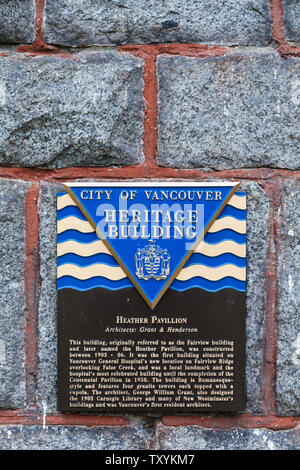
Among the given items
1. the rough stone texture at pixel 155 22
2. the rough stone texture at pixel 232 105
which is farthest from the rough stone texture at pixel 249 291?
the rough stone texture at pixel 155 22

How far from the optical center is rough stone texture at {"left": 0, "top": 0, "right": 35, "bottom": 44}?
5.73ft

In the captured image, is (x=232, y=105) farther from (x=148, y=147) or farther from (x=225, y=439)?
(x=225, y=439)

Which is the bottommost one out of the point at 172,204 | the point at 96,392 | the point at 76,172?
the point at 96,392

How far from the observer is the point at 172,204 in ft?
5.75

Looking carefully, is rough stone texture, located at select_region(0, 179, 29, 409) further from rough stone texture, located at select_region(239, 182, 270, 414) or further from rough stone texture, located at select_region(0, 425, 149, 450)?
rough stone texture, located at select_region(239, 182, 270, 414)

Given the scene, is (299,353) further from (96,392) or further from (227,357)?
(96,392)

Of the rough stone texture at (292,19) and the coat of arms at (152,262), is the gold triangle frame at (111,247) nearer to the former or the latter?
the coat of arms at (152,262)

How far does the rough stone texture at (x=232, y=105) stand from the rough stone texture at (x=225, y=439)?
1.00m

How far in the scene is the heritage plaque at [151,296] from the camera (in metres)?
1.75

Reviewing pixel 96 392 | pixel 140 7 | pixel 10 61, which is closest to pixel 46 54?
pixel 10 61

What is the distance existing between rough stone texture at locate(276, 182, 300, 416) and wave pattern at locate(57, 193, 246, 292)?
16cm

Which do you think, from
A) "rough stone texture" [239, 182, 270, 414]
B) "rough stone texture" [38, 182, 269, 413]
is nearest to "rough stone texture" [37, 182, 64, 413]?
"rough stone texture" [38, 182, 269, 413]

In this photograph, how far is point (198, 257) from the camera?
5.73ft
